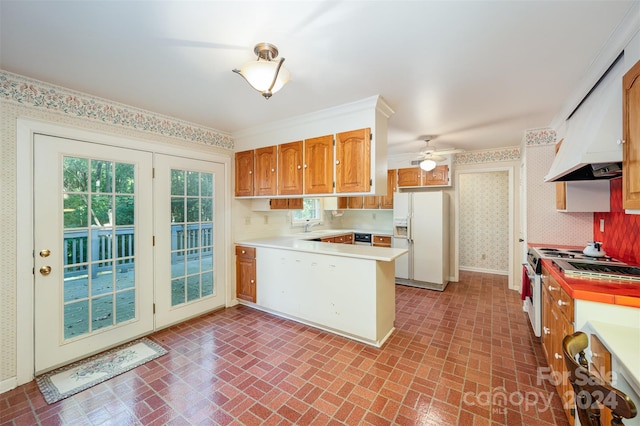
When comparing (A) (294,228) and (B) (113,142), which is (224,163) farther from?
(A) (294,228)

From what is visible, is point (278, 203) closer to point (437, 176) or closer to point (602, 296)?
point (437, 176)

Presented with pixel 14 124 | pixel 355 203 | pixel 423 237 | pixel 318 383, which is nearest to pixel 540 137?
pixel 423 237

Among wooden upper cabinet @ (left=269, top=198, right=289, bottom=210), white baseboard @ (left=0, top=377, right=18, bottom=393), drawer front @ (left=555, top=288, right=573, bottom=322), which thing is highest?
wooden upper cabinet @ (left=269, top=198, right=289, bottom=210)

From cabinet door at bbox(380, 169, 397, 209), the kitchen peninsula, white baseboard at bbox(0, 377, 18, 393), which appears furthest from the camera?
cabinet door at bbox(380, 169, 397, 209)

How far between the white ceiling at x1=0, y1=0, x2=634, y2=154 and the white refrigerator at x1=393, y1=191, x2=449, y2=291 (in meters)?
2.00

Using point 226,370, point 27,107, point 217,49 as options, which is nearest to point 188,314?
point 226,370

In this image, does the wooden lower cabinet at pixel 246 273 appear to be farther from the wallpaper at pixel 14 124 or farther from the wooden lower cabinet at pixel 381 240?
the wooden lower cabinet at pixel 381 240

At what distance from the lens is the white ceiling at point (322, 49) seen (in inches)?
57.4

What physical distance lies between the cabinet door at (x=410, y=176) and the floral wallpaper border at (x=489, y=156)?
2.36ft

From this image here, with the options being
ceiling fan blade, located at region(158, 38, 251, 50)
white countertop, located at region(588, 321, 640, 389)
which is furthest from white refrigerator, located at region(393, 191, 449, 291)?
ceiling fan blade, located at region(158, 38, 251, 50)

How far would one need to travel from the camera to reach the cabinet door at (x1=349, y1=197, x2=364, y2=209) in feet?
18.2

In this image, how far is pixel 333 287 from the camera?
9.68ft

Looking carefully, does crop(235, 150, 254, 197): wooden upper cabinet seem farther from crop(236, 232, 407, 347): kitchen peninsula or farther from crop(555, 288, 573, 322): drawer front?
crop(555, 288, 573, 322): drawer front

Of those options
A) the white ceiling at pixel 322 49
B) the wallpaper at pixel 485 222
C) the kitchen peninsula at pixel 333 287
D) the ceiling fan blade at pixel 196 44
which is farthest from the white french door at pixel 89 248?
the wallpaper at pixel 485 222
